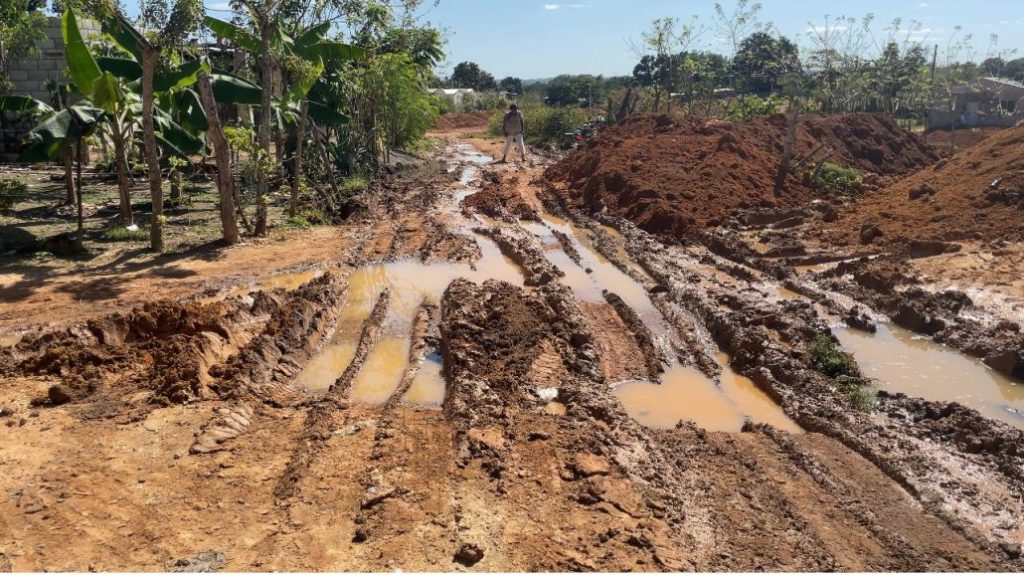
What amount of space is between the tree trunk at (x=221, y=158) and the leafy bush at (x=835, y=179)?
1387 cm

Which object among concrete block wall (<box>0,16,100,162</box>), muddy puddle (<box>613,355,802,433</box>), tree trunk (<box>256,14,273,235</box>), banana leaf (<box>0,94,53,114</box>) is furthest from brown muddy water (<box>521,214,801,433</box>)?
concrete block wall (<box>0,16,100,162</box>)

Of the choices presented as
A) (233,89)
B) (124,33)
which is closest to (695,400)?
(124,33)

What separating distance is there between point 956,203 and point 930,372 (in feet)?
23.6

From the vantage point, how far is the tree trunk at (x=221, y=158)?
11352 millimetres

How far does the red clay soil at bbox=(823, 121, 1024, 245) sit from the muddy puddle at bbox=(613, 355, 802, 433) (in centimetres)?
667

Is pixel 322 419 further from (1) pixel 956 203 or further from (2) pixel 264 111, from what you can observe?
(1) pixel 956 203

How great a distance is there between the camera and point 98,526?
4.54 m

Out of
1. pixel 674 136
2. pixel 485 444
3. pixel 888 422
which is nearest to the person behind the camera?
pixel 485 444

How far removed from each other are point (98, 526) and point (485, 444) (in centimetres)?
280

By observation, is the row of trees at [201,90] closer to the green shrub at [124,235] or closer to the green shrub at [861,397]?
the green shrub at [124,235]

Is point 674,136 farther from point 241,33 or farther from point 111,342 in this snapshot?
point 111,342

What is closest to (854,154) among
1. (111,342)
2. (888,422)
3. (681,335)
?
(681,335)

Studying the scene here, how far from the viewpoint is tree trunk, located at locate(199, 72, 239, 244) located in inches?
447

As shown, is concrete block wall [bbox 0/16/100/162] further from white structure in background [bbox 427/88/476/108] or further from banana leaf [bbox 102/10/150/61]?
white structure in background [bbox 427/88/476/108]
